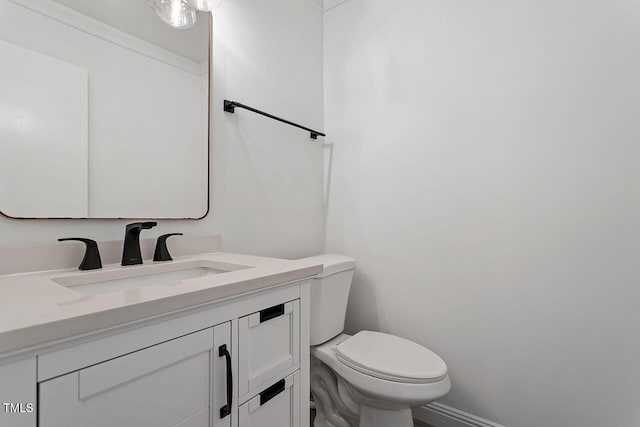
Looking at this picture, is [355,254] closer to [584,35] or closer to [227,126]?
[227,126]

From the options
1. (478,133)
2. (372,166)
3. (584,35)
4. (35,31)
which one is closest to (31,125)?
(35,31)

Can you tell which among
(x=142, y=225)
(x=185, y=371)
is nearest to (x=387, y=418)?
(x=185, y=371)

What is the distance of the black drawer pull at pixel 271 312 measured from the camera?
2.64 ft

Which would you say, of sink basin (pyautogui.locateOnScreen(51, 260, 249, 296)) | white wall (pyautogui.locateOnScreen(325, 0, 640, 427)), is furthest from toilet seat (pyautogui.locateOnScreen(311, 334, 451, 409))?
sink basin (pyautogui.locateOnScreen(51, 260, 249, 296))

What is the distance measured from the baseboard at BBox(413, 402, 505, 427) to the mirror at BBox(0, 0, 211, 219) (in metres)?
1.45

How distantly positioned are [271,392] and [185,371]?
295 mm

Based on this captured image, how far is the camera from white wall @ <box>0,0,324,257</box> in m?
1.29

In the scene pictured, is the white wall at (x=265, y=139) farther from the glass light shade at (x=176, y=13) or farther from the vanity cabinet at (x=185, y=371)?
the vanity cabinet at (x=185, y=371)

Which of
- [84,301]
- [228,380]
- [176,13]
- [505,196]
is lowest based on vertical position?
[228,380]

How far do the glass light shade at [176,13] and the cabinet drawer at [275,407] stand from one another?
1333 mm

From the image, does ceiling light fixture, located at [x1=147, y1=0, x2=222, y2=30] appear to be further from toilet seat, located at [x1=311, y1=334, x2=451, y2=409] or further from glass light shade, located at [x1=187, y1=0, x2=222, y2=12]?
toilet seat, located at [x1=311, y1=334, x2=451, y2=409]

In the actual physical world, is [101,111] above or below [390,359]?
above

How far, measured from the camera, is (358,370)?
1170 millimetres

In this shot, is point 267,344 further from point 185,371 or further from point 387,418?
point 387,418
